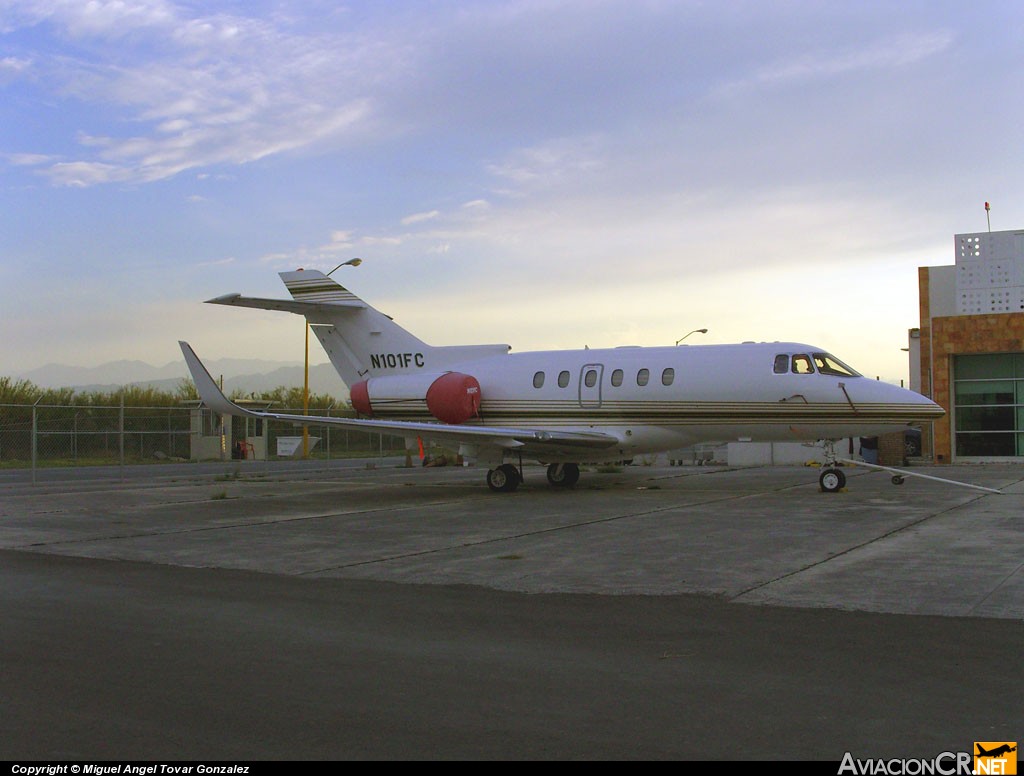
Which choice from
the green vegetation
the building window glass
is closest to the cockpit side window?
the green vegetation

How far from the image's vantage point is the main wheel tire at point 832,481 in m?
19.0

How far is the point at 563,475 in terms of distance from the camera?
22.9 meters

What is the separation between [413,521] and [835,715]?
1075 cm

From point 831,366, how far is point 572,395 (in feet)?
18.2

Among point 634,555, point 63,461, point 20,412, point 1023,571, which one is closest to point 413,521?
point 634,555

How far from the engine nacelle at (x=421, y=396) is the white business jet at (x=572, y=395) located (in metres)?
0.03

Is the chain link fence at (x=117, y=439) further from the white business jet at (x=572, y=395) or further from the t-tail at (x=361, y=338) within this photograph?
the white business jet at (x=572, y=395)

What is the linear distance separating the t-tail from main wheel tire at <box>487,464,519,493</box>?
3.42 m

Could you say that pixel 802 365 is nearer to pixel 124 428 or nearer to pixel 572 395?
pixel 572 395

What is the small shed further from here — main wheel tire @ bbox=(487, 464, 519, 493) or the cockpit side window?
the cockpit side window

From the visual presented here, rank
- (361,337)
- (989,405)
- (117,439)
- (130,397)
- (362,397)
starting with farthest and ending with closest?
(130,397), (117,439), (989,405), (361,337), (362,397)

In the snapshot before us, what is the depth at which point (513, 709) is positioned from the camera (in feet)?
17.0

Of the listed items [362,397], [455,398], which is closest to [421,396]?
[455,398]

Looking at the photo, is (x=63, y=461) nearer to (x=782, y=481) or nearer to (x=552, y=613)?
(x=782, y=481)
